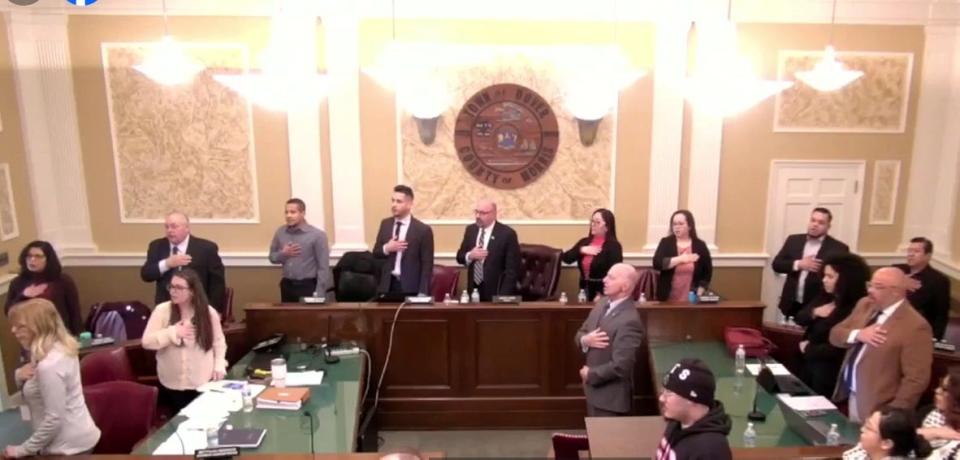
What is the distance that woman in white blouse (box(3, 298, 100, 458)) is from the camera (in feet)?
10.1

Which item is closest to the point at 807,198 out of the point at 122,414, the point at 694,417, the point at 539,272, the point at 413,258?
the point at 539,272

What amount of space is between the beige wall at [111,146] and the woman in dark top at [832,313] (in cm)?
451

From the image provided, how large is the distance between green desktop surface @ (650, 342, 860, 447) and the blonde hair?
3416mm

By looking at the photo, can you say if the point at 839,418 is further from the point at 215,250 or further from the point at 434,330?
the point at 215,250

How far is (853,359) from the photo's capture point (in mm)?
3766

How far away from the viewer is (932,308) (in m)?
4.89

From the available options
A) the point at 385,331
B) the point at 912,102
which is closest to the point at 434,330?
the point at 385,331

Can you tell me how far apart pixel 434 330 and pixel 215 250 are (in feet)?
6.02

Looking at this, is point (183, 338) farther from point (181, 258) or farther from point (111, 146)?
point (111, 146)

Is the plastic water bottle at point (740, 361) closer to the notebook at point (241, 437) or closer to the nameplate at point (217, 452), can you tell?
the notebook at point (241, 437)

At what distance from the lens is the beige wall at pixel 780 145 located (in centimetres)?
641

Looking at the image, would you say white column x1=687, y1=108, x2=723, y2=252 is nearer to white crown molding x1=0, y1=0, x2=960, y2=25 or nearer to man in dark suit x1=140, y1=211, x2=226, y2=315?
white crown molding x1=0, y1=0, x2=960, y2=25

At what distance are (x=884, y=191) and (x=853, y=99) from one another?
3.35 ft

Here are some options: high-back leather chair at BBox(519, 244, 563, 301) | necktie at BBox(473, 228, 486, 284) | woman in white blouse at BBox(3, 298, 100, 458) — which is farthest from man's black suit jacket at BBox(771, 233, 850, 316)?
woman in white blouse at BBox(3, 298, 100, 458)
